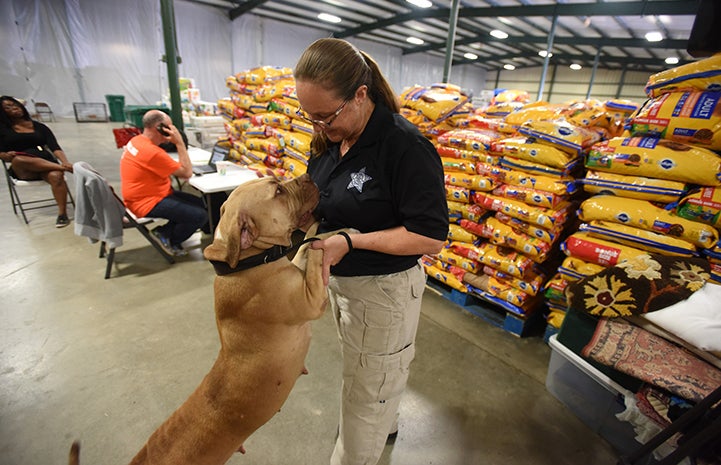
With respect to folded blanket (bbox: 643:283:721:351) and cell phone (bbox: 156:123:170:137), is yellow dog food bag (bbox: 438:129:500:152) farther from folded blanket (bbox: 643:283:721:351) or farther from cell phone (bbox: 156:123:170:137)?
cell phone (bbox: 156:123:170:137)

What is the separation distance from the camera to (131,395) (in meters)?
1.98

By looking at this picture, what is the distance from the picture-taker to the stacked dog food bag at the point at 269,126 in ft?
13.1

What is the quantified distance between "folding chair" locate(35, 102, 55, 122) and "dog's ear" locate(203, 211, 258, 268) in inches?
534

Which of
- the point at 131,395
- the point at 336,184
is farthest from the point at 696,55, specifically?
the point at 131,395

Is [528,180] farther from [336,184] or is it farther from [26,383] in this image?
[26,383]

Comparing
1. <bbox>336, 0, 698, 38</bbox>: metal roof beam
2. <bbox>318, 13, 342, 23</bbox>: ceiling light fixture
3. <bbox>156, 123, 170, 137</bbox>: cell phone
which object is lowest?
<bbox>156, 123, 170, 137</bbox>: cell phone

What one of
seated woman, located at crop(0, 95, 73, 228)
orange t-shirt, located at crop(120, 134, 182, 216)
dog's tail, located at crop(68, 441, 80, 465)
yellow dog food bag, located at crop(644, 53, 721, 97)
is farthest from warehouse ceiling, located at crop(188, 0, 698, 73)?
seated woman, located at crop(0, 95, 73, 228)

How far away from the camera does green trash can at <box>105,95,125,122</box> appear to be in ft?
36.7

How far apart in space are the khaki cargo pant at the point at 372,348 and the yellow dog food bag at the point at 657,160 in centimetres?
165

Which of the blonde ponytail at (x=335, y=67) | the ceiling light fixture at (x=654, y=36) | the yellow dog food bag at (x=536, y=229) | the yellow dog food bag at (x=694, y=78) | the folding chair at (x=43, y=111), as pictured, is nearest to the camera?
the blonde ponytail at (x=335, y=67)

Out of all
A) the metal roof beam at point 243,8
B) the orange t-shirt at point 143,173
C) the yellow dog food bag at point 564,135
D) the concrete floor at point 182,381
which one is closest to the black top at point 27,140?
the concrete floor at point 182,381

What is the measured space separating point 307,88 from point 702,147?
2199 millimetres

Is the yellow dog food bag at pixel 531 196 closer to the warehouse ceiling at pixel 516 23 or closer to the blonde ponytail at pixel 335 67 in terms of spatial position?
the blonde ponytail at pixel 335 67

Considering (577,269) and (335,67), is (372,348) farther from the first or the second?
(577,269)
